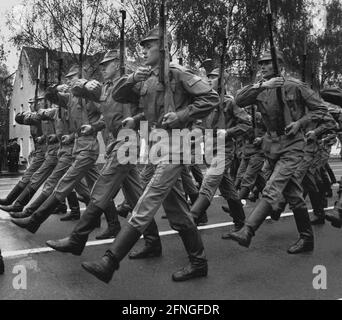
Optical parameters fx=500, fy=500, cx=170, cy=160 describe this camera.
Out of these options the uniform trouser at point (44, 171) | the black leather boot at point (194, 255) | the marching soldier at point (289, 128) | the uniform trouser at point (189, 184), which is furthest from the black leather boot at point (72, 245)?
the uniform trouser at point (44, 171)

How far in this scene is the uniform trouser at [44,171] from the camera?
7664 millimetres

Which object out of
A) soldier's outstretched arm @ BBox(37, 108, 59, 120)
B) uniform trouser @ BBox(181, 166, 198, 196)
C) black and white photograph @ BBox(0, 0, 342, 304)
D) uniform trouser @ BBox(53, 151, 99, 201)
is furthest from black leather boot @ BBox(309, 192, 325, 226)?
soldier's outstretched arm @ BBox(37, 108, 59, 120)

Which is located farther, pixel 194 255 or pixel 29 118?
pixel 29 118

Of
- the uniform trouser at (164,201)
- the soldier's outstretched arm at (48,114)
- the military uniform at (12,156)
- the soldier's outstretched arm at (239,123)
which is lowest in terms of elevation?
the military uniform at (12,156)

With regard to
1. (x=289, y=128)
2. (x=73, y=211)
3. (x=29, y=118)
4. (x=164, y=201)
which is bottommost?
(x=73, y=211)

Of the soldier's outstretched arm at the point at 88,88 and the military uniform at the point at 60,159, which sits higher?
the soldier's outstretched arm at the point at 88,88

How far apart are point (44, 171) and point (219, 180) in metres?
2.96

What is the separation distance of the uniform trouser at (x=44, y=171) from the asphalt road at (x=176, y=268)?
4.09ft

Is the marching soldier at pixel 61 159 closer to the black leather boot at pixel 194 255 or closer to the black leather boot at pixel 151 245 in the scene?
the black leather boot at pixel 151 245

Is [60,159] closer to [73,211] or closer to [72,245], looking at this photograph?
[73,211]

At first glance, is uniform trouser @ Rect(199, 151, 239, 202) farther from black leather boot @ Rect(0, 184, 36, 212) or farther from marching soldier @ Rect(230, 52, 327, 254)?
black leather boot @ Rect(0, 184, 36, 212)

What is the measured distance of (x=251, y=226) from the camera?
4879mm

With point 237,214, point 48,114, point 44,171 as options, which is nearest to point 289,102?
point 237,214

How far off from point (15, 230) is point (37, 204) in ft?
1.49
